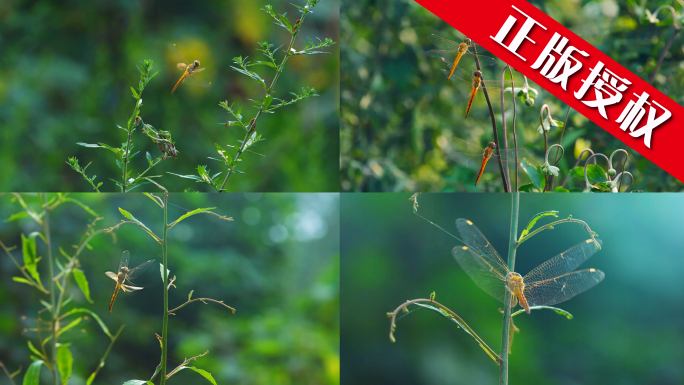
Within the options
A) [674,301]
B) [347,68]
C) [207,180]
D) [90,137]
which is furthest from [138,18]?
[674,301]

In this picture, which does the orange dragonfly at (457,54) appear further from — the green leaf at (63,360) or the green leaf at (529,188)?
the green leaf at (63,360)

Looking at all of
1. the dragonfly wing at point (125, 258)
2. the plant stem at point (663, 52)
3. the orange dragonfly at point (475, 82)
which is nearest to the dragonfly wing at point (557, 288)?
the orange dragonfly at point (475, 82)

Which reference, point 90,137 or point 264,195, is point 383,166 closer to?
point 264,195

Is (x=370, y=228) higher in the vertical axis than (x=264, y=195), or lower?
higher

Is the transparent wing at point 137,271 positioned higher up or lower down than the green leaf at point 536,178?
lower down

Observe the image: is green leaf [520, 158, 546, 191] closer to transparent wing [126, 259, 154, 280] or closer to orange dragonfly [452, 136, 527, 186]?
orange dragonfly [452, 136, 527, 186]

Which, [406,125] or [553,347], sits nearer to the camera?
[553,347]

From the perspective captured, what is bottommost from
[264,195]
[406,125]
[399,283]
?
[264,195]

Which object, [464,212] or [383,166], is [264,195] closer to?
[383,166]
